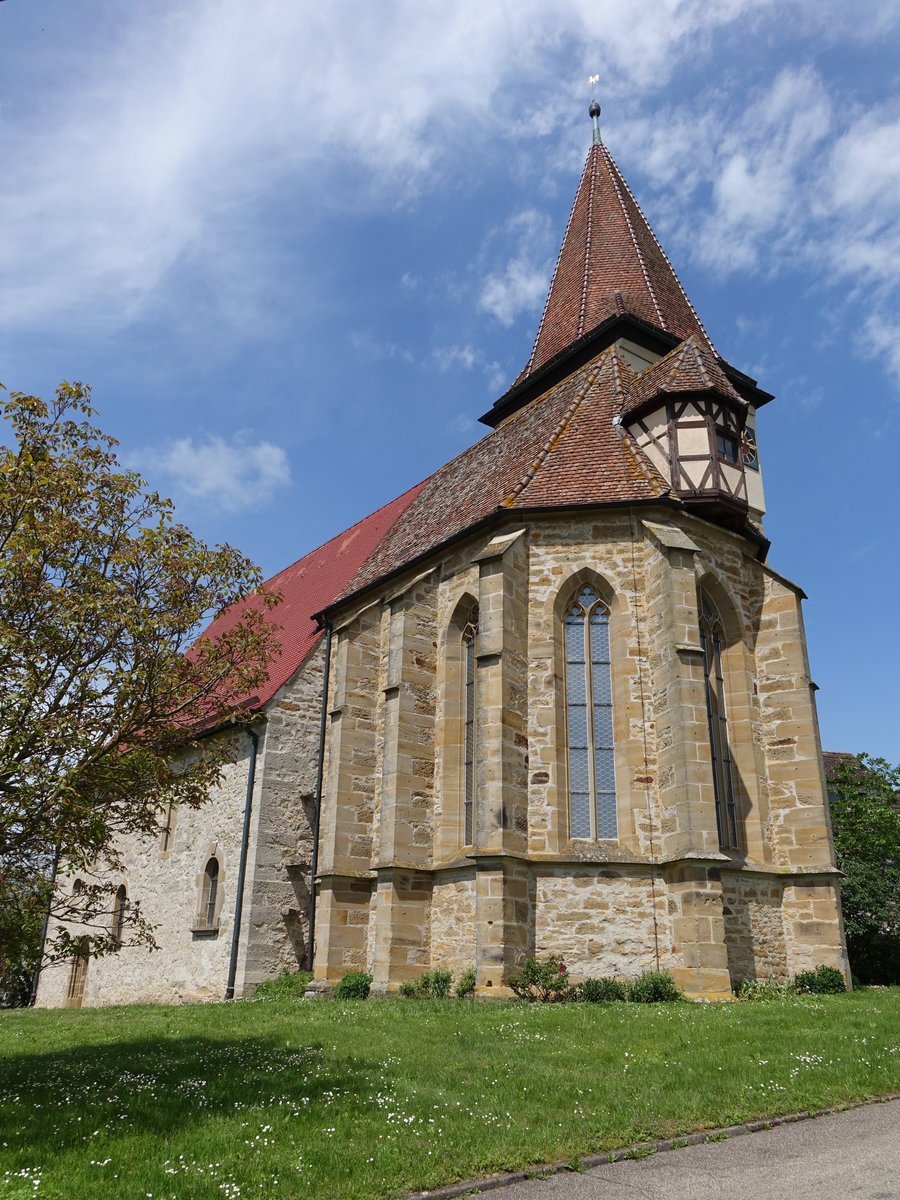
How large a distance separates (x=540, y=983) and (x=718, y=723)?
16.9 ft

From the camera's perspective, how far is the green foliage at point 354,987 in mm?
14984

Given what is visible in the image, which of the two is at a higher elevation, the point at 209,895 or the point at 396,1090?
the point at 209,895

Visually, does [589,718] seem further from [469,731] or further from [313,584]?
[313,584]

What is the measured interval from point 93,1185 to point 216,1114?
1514 mm

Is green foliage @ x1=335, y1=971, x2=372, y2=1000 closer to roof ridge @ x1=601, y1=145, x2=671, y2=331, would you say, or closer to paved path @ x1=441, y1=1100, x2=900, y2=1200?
paved path @ x1=441, y1=1100, x2=900, y2=1200

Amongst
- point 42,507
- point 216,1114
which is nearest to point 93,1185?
point 216,1114

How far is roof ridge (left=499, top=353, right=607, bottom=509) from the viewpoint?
1627cm

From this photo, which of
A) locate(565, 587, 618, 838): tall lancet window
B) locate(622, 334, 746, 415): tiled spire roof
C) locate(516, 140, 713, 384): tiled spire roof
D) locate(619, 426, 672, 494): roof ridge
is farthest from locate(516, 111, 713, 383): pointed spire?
locate(565, 587, 618, 838): tall lancet window

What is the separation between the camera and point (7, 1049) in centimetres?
1134

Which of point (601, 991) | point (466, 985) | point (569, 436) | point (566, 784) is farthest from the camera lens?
point (569, 436)

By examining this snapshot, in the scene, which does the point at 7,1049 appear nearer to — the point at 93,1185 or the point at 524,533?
the point at 93,1185

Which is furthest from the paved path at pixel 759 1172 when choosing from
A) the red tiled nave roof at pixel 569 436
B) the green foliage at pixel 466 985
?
the red tiled nave roof at pixel 569 436

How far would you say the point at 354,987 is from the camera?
1505 centimetres

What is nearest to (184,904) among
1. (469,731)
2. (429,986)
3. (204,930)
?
(204,930)
